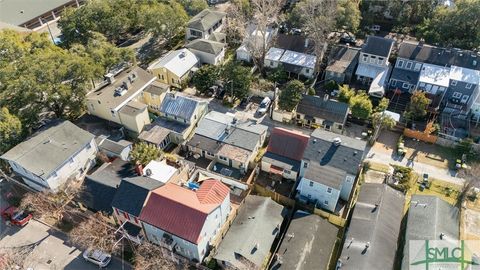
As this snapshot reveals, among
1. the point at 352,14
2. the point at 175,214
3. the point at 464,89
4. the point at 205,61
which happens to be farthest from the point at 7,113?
the point at 464,89

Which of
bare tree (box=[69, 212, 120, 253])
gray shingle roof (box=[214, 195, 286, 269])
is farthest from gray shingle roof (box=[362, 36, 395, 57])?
bare tree (box=[69, 212, 120, 253])

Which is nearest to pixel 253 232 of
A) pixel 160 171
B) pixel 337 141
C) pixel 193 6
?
pixel 160 171

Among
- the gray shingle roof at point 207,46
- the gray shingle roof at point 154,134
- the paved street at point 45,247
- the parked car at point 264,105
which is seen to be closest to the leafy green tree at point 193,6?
the gray shingle roof at point 207,46

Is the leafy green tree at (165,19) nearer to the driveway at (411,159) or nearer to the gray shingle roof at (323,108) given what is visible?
the gray shingle roof at (323,108)

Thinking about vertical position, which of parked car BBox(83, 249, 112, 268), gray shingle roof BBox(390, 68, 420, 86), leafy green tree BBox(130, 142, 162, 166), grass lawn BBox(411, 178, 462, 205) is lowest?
parked car BBox(83, 249, 112, 268)

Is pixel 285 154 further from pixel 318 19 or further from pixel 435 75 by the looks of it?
pixel 435 75

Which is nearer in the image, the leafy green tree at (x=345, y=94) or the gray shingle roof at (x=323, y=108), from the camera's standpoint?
the gray shingle roof at (x=323, y=108)

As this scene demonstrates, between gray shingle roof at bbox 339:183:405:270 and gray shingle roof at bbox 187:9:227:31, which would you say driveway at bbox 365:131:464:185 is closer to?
gray shingle roof at bbox 339:183:405:270
